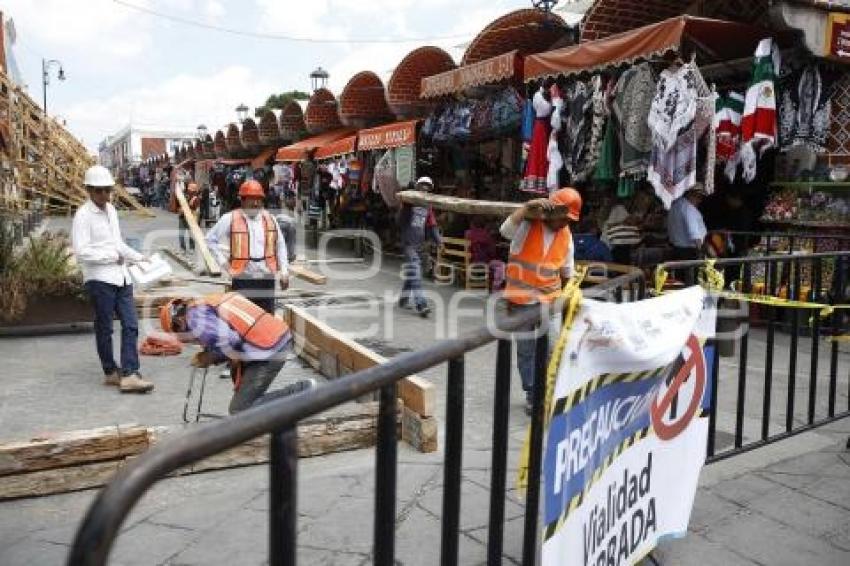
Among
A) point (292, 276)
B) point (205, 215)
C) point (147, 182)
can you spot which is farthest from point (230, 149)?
point (147, 182)

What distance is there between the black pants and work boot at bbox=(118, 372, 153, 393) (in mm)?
1161

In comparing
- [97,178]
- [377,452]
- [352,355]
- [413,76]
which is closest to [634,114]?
[352,355]

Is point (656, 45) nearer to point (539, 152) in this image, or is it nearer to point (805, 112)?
point (805, 112)

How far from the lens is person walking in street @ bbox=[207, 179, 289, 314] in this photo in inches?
262

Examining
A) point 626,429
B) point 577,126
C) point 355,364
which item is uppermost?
point 577,126

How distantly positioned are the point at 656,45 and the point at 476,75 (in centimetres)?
387

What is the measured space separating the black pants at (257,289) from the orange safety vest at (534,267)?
94.2 inches

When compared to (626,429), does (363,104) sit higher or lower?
higher

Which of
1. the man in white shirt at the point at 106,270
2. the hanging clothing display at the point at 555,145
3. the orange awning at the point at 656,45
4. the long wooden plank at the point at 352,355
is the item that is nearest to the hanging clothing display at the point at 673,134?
the orange awning at the point at 656,45

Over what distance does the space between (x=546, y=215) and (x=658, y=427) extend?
270cm

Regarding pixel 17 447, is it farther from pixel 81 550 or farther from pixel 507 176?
pixel 507 176

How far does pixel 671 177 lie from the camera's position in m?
7.90

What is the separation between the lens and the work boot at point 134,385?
6.01m

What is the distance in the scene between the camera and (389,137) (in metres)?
13.6
